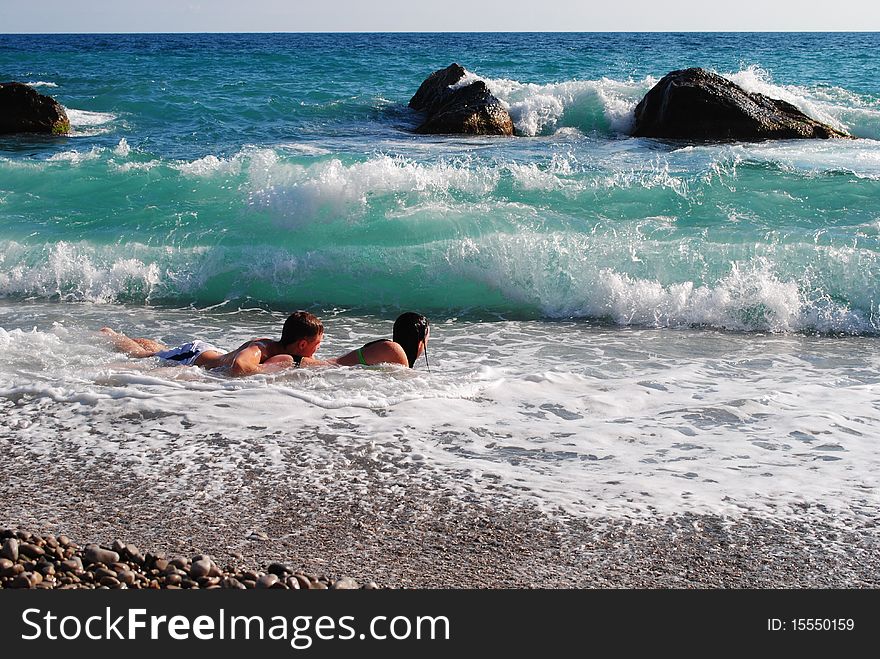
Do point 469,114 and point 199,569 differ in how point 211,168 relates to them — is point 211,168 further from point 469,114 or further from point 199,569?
point 199,569

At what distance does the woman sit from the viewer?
656 centimetres

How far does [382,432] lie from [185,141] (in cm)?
1444

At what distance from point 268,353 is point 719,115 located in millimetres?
13241

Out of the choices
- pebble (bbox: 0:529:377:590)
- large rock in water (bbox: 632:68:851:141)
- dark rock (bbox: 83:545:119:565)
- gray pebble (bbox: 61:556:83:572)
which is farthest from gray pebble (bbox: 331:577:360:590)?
large rock in water (bbox: 632:68:851:141)

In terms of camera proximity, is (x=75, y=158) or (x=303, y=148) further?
(x=303, y=148)

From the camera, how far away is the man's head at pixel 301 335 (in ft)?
21.5

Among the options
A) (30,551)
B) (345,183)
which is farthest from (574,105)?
(30,551)

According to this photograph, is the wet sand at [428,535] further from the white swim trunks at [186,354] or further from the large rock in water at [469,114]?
the large rock in water at [469,114]

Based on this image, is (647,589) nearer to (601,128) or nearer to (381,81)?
(601,128)

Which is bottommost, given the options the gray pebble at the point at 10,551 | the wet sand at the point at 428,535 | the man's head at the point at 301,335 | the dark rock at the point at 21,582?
the wet sand at the point at 428,535

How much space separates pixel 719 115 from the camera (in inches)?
689

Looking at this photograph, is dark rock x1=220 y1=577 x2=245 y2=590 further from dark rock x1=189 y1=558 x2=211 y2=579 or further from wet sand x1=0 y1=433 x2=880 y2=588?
wet sand x1=0 y1=433 x2=880 y2=588

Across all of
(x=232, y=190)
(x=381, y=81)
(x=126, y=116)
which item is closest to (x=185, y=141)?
(x=126, y=116)

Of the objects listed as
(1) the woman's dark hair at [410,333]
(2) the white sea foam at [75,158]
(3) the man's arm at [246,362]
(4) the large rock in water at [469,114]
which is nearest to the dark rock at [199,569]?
(3) the man's arm at [246,362]
